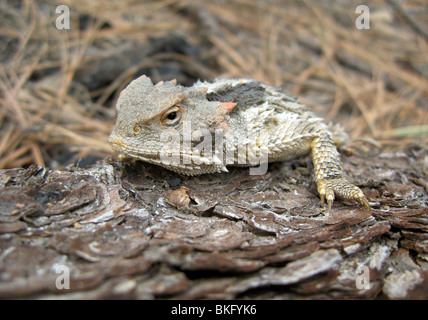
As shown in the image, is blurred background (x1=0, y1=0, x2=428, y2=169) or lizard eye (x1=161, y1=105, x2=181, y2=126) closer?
lizard eye (x1=161, y1=105, x2=181, y2=126)

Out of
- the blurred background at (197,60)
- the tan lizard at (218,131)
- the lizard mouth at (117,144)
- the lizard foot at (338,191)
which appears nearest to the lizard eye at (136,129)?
the tan lizard at (218,131)

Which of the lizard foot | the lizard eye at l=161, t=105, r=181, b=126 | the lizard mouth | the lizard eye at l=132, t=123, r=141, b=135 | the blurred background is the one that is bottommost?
the lizard foot

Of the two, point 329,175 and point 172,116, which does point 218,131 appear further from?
point 329,175

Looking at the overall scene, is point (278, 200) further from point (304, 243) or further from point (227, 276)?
point (227, 276)

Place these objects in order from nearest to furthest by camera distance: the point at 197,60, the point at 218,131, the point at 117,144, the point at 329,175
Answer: the point at 117,144
the point at 218,131
the point at 329,175
the point at 197,60

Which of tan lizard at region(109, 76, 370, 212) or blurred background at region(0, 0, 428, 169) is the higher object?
blurred background at region(0, 0, 428, 169)

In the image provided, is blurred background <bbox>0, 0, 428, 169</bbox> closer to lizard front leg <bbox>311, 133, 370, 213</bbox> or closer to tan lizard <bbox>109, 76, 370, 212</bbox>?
tan lizard <bbox>109, 76, 370, 212</bbox>

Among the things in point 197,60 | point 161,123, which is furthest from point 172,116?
point 197,60

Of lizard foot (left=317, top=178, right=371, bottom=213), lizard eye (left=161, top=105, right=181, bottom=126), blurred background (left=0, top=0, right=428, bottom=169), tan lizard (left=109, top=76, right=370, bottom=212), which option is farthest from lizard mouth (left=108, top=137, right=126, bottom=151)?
lizard foot (left=317, top=178, right=371, bottom=213)
